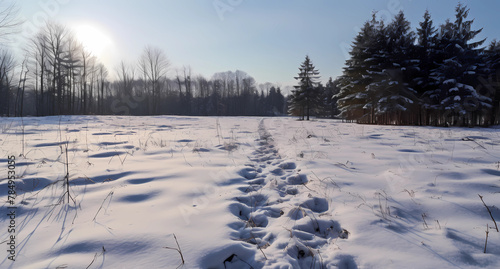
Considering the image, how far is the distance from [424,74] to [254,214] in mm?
23735

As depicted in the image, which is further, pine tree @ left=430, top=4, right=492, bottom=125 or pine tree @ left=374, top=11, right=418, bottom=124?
pine tree @ left=374, top=11, right=418, bottom=124

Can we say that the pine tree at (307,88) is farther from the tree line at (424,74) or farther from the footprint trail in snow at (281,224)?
the footprint trail in snow at (281,224)

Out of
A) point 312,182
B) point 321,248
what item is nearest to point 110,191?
point 321,248

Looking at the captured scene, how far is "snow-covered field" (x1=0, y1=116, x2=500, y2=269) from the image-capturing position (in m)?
1.40

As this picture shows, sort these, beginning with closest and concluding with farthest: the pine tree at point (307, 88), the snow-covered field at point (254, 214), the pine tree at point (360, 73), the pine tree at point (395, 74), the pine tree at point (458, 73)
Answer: the snow-covered field at point (254, 214) < the pine tree at point (458, 73) < the pine tree at point (395, 74) < the pine tree at point (360, 73) < the pine tree at point (307, 88)

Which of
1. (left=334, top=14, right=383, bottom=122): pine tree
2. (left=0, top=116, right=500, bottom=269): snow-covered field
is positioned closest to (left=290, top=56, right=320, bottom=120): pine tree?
(left=334, top=14, right=383, bottom=122): pine tree

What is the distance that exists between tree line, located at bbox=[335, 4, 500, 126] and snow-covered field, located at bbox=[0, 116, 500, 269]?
16.8 meters

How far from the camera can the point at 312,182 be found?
117 inches

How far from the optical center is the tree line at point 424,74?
16.5 metres

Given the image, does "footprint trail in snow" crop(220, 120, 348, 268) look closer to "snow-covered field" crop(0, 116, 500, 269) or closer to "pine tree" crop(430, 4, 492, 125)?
"snow-covered field" crop(0, 116, 500, 269)

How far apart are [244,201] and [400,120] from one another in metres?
22.0

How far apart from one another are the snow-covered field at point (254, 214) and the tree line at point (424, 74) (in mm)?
16764

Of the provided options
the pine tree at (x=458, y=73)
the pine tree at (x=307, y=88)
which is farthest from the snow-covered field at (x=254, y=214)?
the pine tree at (x=307, y=88)

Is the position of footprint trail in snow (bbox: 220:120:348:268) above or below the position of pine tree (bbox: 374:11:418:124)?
below
